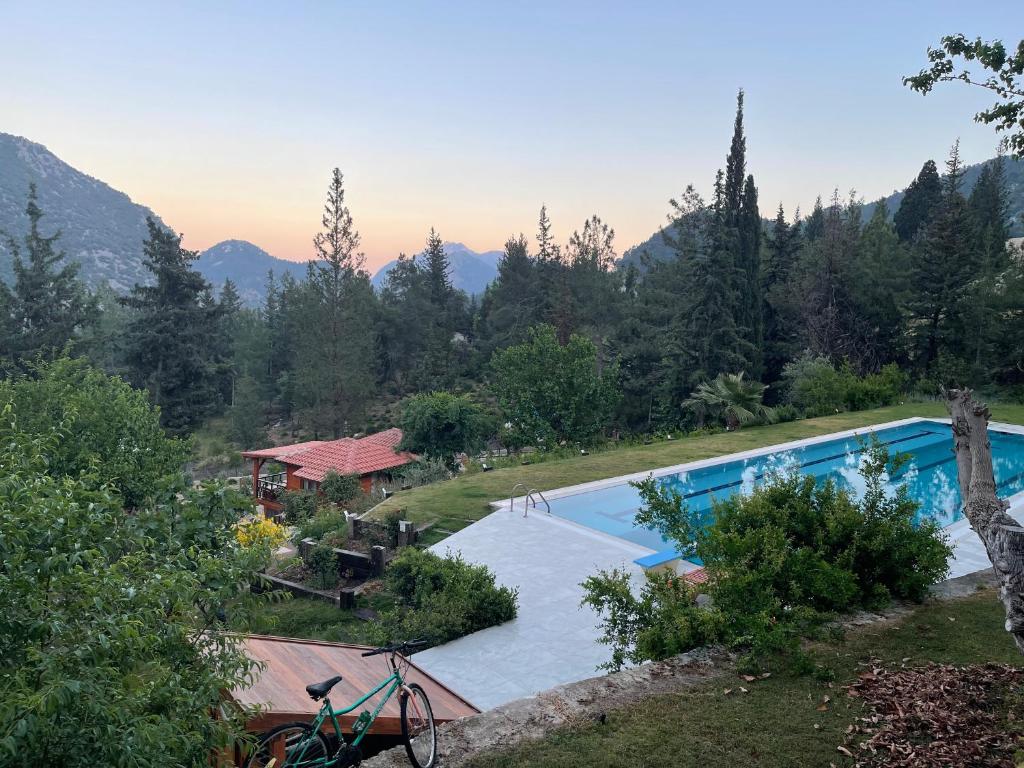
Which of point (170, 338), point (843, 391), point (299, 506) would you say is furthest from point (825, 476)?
point (170, 338)

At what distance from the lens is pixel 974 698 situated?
4.16m

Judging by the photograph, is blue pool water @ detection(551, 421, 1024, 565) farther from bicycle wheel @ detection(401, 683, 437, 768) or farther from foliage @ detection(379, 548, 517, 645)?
bicycle wheel @ detection(401, 683, 437, 768)

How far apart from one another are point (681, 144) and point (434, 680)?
25308 mm

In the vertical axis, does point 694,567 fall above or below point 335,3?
below

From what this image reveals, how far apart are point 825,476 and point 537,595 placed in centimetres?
922

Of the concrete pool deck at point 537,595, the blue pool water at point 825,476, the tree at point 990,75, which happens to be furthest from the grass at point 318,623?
the tree at point 990,75

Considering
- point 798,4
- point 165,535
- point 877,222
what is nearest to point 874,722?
point 165,535

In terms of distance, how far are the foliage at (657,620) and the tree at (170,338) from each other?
3305 centimetres

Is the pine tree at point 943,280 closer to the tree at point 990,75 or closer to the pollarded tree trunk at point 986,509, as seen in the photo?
the tree at point 990,75

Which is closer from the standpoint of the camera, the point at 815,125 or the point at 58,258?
the point at 815,125

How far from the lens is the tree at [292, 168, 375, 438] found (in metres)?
Answer: 37.0

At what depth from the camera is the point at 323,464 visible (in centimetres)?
2248

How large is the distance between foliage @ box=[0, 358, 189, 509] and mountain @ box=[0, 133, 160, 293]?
125 m

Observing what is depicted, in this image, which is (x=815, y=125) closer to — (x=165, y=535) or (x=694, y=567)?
(x=694, y=567)
